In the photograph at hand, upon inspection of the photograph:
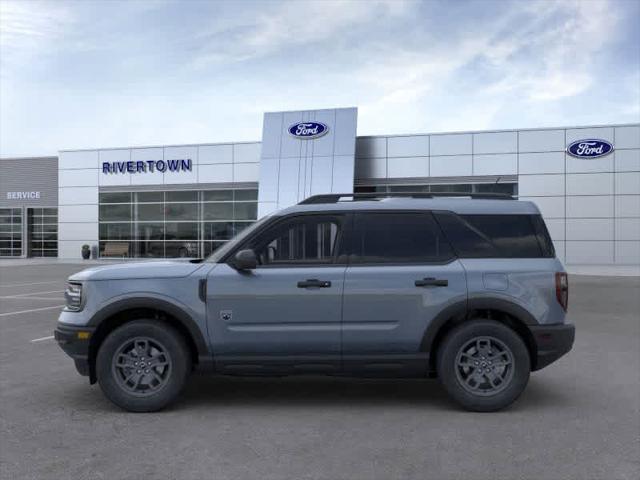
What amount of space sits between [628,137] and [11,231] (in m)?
38.3


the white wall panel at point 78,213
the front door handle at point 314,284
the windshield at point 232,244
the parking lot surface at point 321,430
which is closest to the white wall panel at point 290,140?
the white wall panel at point 78,213

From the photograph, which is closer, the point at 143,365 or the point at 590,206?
the point at 143,365

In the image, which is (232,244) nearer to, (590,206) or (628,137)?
(590,206)

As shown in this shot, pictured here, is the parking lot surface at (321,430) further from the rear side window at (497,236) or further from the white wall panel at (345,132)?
the white wall panel at (345,132)

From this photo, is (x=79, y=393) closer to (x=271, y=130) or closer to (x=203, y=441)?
(x=203, y=441)

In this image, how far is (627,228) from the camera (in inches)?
1208

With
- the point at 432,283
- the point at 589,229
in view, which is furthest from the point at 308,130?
the point at 432,283

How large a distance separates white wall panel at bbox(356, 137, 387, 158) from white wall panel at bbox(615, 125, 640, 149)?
1129cm

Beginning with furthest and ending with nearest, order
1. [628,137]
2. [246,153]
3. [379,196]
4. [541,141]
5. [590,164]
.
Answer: [246,153] < [541,141] < [590,164] < [628,137] < [379,196]

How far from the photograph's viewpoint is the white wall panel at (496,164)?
104 ft

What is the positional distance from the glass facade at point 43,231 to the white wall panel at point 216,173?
11.8 meters

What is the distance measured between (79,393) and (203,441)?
2.12 metres

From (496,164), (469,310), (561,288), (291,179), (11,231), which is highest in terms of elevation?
(496,164)

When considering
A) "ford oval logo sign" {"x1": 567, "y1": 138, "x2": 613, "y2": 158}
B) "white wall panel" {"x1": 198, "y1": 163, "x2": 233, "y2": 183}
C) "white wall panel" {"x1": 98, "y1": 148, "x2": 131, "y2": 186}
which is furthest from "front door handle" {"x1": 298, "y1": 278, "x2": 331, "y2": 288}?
"white wall panel" {"x1": 98, "y1": 148, "x2": 131, "y2": 186}
